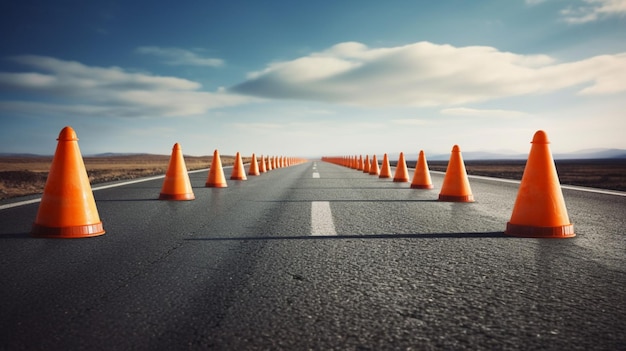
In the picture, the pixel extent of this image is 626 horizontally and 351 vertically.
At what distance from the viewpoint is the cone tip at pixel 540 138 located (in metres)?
5.91

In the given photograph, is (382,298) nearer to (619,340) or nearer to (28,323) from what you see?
(619,340)

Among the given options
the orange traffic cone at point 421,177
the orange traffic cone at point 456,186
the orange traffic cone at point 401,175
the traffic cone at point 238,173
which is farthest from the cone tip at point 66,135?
the orange traffic cone at point 401,175

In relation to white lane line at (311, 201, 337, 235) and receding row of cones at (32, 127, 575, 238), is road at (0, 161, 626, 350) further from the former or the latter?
receding row of cones at (32, 127, 575, 238)

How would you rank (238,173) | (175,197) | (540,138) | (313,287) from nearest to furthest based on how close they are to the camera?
A: (313,287) → (540,138) → (175,197) → (238,173)

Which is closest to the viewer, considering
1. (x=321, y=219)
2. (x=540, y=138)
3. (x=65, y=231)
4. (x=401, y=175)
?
(x=65, y=231)

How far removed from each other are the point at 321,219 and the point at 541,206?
2881mm

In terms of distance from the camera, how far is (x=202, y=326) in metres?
2.60

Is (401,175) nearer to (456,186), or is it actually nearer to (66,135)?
(456,186)

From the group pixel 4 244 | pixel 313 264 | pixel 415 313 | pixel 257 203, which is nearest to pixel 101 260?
pixel 4 244

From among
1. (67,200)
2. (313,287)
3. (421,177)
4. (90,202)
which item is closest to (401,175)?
(421,177)

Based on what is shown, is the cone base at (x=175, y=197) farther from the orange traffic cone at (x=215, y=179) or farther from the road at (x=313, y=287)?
the orange traffic cone at (x=215, y=179)

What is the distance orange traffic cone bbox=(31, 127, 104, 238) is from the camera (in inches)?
213

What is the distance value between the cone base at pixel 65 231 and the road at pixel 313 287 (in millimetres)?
166

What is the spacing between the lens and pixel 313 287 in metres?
3.36
